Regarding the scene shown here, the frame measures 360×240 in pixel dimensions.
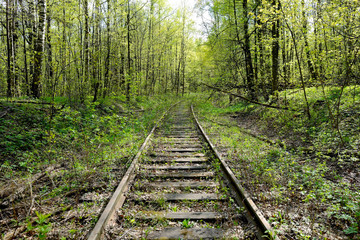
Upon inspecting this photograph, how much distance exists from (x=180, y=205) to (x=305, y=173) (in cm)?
260

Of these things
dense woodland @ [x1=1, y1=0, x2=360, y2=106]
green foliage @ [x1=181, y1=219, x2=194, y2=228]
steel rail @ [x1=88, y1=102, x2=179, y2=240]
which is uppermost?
dense woodland @ [x1=1, y1=0, x2=360, y2=106]

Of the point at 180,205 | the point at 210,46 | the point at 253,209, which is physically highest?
the point at 210,46

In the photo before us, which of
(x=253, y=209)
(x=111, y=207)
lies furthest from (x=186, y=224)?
(x=111, y=207)

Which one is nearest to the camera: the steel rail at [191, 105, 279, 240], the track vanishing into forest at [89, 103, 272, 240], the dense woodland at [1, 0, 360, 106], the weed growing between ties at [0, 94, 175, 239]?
the steel rail at [191, 105, 279, 240]

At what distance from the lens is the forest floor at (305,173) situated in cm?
278

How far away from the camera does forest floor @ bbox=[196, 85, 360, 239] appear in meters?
2.78

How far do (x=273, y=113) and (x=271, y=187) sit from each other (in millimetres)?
6132

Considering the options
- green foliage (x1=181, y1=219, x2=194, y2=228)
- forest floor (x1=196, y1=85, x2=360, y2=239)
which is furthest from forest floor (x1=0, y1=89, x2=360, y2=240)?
green foliage (x1=181, y1=219, x2=194, y2=228)

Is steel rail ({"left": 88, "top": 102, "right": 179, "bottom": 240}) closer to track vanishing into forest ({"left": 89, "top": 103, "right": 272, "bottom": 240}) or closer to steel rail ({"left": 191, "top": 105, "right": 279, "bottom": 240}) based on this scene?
track vanishing into forest ({"left": 89, "top": 103, "right": 272, "bottom": 240})

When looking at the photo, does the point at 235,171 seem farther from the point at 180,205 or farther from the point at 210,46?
the point at 210,46

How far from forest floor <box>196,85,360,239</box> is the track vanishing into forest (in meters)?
0.34

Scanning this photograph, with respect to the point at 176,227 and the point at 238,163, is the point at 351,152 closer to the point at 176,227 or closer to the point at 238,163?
the point at 238,163

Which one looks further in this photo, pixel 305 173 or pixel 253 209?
pixel 305 173

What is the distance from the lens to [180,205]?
3.36 m
